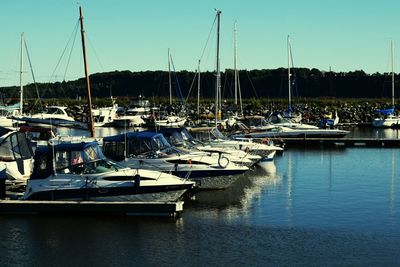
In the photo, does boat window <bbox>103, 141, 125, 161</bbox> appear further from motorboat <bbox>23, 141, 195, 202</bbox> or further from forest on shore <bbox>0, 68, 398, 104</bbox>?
forest on shore <bbox>0, 68, 398, 104</bbox>

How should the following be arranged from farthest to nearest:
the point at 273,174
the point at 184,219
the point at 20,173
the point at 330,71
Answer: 1. the point at 330,71
2. the point at 273,174
3. the point at 20,173
4. the point at 184,219

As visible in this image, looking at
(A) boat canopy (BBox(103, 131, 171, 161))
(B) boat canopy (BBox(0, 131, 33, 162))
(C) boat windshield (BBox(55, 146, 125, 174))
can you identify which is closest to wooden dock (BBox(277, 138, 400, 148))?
(A) boat canopy (BBox(103, 131, 171, 161))

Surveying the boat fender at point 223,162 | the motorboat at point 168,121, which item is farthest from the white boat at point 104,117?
the boat fender at point 223,162

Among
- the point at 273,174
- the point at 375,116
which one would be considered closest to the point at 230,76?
the point at 375,116

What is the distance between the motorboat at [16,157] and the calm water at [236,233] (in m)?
4.76

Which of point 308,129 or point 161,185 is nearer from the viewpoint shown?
point 161,185

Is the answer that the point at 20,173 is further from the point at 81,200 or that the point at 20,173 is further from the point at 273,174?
the point at 273,174

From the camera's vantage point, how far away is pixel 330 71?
155875 millimetres

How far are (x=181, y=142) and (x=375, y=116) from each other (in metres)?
63.3

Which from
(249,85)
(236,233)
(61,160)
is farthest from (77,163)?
(249,85)

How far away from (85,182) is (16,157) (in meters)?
6.19

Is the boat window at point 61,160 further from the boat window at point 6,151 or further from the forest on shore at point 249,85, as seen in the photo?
the forest on shore at point 249,85

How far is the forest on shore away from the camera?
148250 mm

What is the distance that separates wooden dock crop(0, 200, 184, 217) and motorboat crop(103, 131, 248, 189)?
469 centimetres
